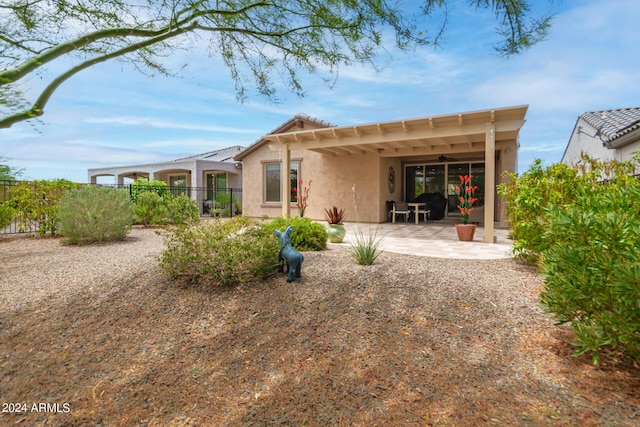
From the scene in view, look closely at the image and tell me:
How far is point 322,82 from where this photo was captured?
6453mm

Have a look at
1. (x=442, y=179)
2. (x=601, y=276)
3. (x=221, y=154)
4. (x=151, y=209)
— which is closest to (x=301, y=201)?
(x=151, y=209)

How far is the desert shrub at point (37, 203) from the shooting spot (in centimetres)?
860

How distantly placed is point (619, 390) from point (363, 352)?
1.68 meters

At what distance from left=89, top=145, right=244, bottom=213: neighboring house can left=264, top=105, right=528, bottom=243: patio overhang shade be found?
7.96 metres

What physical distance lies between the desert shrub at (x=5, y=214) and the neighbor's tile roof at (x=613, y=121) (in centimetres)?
1541

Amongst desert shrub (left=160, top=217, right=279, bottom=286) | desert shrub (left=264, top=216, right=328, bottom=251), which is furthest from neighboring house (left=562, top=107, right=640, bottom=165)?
desert shrub (left=160, top=217, right=279, bottom=286)

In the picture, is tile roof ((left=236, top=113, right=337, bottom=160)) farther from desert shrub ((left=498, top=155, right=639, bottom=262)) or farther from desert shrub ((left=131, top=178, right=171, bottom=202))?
desert shrub ((left=498, top=155, right=639, bottom=262))

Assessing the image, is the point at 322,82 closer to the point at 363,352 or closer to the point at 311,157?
the point at 363,352

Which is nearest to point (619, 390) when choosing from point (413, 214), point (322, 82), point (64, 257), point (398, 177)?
point (322, 82)

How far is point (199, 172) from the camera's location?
58.7 ft

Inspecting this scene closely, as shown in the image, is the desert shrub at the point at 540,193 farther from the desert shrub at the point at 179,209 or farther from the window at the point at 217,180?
the window at the point at 217,180

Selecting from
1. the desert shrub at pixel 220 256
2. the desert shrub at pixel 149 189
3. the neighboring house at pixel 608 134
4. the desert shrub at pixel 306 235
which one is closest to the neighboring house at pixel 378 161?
the neighboring house at pixel 608 134

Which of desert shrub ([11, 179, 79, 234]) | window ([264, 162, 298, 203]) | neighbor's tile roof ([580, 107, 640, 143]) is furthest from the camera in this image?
window ([264, 162, 298, 203])

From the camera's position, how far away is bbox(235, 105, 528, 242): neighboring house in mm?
8422
